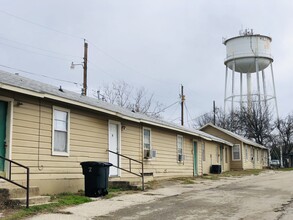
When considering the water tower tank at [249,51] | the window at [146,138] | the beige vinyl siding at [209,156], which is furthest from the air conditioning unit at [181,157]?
the water tower tank at [249,51]

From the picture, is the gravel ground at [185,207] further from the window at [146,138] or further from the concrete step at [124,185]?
the window at [146,138]

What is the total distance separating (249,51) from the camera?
4572 centimetres

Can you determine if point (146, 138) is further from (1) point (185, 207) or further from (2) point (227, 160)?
(2) point (227, 160)

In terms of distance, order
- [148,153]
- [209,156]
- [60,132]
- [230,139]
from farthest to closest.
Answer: [230,139] → [209,156] → [148,153] → [60,132]

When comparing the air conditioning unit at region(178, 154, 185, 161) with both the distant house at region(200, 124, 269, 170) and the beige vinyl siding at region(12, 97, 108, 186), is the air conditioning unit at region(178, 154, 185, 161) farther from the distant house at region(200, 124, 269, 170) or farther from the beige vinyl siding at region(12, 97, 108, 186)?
the distant house at region(200, 124, 269, 170)

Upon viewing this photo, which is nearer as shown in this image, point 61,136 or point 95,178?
point 95,178

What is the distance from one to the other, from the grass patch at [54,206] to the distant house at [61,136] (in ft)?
2.67

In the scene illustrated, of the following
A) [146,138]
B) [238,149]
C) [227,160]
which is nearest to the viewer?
[146,138]

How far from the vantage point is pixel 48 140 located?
1239cm

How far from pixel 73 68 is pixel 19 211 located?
19900mm

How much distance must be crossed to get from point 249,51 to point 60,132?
36.4m

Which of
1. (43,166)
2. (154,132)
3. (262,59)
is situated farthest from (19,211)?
(262,59)

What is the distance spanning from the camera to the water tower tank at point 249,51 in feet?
150

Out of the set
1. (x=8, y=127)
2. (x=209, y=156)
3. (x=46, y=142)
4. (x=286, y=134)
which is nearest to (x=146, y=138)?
(x=46, y=142)
